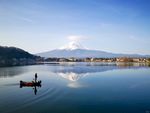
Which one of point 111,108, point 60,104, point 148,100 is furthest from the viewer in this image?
point 148,100

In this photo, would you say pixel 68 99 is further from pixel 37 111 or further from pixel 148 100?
pixel 148 100

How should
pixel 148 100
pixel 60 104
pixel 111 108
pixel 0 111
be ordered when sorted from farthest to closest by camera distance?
pixel 148 100
pixel 60 104
pixel 111 108
pixel 0 111

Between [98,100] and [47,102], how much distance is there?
6.24 metres

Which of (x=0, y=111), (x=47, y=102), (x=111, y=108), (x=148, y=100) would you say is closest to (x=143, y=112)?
(x=111, y=108)

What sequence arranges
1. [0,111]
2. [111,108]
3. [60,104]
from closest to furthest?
1. [0,111]
2. [111,108]
3. [60,104]

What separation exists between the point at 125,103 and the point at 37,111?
1033 centimetres

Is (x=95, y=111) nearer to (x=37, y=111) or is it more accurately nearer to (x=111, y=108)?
(x=111, y=108)

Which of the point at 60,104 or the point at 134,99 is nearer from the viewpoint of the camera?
the point at 60,104

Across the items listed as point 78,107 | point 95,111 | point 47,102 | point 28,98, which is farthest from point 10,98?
point 95,111

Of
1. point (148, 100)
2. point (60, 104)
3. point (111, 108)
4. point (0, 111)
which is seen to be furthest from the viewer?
point (148, 100)

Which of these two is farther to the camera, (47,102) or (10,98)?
(10,98)

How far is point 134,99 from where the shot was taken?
29.7 metres

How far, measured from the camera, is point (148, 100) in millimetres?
28906

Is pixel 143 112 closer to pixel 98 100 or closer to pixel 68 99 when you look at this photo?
pixel 98 100
